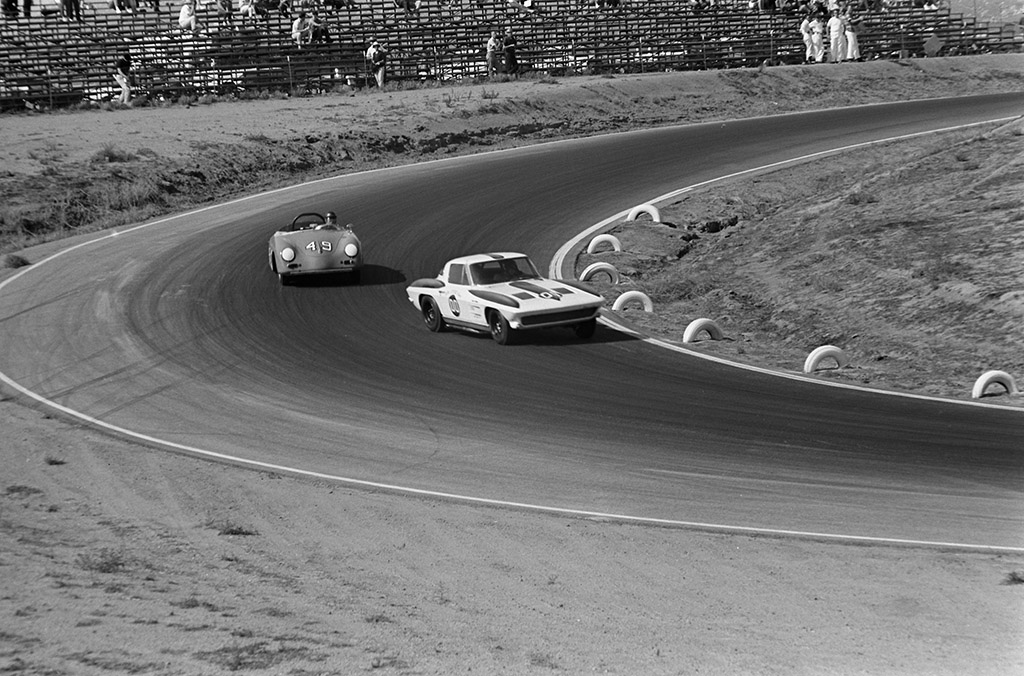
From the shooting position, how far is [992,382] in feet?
49.1

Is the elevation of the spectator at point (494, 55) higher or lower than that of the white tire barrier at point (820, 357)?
higher

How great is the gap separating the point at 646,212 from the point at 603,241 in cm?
315

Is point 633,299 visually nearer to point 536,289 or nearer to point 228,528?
point 536,289

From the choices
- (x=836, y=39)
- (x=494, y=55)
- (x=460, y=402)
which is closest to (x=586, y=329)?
(x=460, y=402)

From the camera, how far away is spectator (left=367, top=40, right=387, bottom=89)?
148 ft

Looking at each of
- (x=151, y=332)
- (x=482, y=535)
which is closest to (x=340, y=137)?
(x=151, y=332)

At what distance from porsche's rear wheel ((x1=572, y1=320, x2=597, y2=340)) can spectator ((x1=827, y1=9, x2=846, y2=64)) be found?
36.7 meters

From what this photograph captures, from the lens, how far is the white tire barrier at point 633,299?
20594 mm

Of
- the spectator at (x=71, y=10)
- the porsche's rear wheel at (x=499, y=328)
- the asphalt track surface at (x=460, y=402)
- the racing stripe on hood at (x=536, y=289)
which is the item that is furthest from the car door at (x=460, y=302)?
the spectator at (x=71, y=10)

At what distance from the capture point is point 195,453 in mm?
14102

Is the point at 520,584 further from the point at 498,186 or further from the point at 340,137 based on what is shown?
the point at 340,137

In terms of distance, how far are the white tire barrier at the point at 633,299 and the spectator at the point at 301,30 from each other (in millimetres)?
28011

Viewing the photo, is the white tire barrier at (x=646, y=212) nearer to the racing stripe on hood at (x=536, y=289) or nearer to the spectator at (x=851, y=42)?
the racing stripe on hood at (x=536, y=289)

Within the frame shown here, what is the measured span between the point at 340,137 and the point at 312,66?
359 inches
